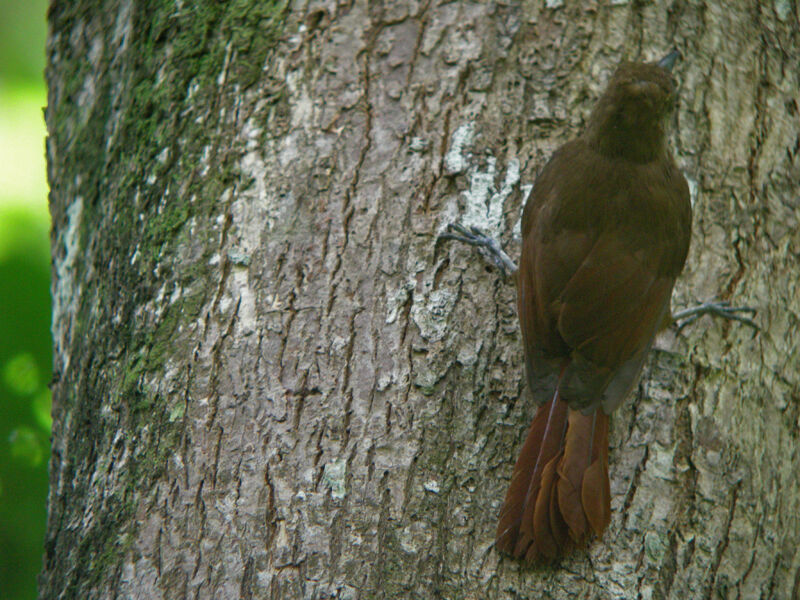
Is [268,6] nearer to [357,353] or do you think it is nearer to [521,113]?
[521,113]

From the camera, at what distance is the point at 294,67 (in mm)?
2371

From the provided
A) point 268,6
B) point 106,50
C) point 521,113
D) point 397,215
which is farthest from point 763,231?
point 106,50

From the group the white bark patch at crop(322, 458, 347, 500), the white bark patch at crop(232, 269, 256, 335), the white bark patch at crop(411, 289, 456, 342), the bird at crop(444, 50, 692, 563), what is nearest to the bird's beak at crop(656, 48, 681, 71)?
the bird at crop(444, 50, 692, 563)

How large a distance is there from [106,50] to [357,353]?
1.51m

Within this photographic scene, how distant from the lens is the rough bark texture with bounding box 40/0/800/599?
6.17ft

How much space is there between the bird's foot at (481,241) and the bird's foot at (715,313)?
0.52 metres

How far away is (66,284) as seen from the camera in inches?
103

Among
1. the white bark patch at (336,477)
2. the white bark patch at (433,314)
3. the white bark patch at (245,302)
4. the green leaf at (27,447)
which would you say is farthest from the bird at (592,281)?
the green leaf at (27,447)

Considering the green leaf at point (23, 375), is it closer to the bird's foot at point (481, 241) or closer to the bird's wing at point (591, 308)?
the bird's foot at point (481, 241)

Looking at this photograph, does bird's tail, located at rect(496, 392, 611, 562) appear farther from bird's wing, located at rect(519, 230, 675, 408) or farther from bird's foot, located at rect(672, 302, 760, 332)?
bird's foot, located at rect(672, 302, 760, 332)

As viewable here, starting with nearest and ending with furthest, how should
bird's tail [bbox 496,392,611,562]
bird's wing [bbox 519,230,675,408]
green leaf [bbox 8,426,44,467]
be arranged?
bird's tail [bbox 496,392,611,562] → bird's wing [bbox 519,230,675,408] → green leaf [bbox 8,426,44,467]

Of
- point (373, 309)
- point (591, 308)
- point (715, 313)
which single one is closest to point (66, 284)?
point (373, 309)

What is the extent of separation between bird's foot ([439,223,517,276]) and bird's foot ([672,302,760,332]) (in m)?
0.52

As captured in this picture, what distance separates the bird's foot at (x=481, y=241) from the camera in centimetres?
217
